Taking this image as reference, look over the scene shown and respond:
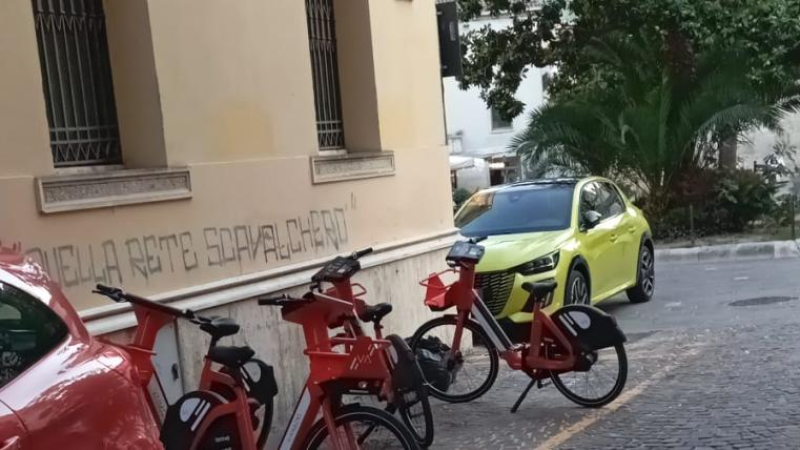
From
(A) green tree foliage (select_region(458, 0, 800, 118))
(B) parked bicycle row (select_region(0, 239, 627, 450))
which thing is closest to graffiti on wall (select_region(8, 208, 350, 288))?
(B) parked bicycle row (select_region(0, 239, 627, 450))

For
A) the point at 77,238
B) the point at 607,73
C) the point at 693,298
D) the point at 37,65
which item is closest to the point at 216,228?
the point at 77,238

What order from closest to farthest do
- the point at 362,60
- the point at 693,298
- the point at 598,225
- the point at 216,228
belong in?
the point at 216,228 → the point at 362,60 → the point at 598,225 → the point at 693,298

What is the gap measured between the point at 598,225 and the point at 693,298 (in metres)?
2.20

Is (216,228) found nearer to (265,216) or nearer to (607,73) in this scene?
(265,216)

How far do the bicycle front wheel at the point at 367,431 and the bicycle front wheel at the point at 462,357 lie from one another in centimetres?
214

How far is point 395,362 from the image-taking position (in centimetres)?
495

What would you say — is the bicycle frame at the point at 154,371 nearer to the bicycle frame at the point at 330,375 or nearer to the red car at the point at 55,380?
the bicycle frame at the point at 330,375

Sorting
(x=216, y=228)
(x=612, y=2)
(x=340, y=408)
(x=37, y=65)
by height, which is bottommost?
(x=340, y=408)

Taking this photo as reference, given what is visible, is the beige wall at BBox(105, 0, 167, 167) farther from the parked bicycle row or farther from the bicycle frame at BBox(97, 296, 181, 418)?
the bicycle frame at BBox(97, 296, 181, 418)

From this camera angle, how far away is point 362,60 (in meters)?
8.62

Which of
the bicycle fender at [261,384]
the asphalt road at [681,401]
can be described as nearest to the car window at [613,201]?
the asphalt road at [681,401]

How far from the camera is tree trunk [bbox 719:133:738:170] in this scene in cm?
1816

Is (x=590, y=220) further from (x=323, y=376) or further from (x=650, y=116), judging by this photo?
(x=650, y=116)

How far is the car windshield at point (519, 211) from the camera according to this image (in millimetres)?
10602
